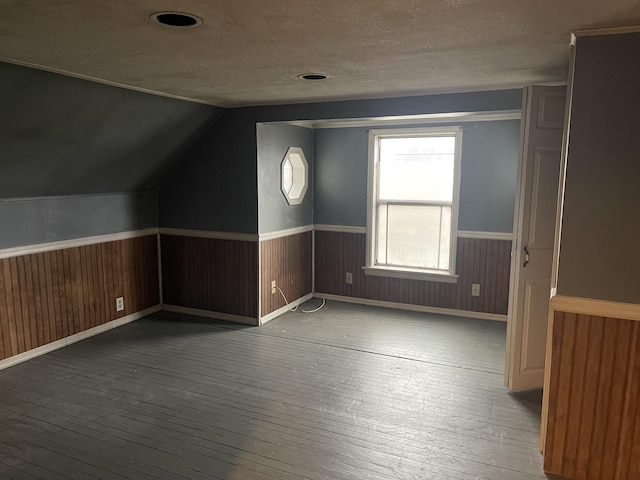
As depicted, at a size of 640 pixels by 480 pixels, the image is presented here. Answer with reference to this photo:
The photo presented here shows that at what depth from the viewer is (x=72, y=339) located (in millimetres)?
4066

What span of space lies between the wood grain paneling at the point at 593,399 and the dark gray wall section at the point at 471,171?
8.25ft

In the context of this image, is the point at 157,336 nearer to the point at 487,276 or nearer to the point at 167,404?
the point at 167,404

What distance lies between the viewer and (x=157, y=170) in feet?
15.0

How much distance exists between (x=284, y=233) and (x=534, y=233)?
259 cm

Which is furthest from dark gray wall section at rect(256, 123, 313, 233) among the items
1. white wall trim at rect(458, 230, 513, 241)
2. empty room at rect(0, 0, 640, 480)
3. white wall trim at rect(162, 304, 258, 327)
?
white wall trim at rect(458, 230, 513, 241)

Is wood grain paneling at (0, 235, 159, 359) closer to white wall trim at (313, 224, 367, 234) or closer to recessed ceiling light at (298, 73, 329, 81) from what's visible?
white wall trim at (313, 224, 367, 234)

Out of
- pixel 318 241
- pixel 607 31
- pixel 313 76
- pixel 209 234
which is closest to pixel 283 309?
pixel 318 241

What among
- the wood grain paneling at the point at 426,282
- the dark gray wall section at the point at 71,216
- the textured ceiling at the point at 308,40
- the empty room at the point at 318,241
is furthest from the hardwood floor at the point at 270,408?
the textured ceiling at the point at 308,40

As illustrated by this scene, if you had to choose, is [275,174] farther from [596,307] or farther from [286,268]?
[596,307]

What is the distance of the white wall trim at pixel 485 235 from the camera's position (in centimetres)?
463

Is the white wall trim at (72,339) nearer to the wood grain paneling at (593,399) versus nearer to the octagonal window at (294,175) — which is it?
the octagonal window at (294,175)

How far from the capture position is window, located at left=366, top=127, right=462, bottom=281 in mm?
4789

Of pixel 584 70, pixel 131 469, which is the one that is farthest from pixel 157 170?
pixel 584 70

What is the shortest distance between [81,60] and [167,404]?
84.3 inches
